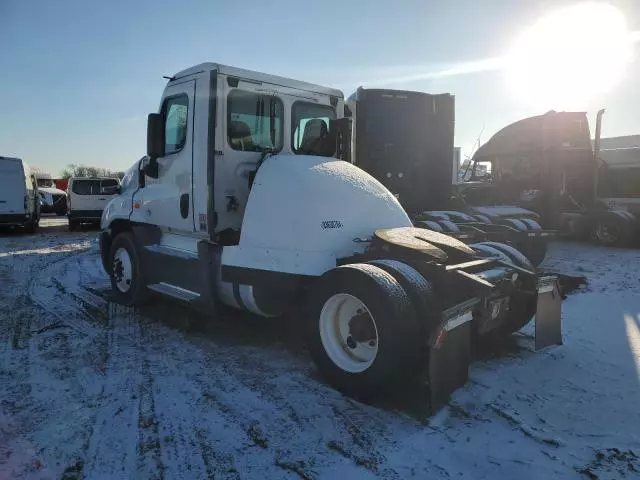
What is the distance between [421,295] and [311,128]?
9.67ft

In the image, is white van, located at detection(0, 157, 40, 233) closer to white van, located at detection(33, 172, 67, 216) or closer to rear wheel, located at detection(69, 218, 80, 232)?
rear wheel, located at detection(69, 218, 80, 232)

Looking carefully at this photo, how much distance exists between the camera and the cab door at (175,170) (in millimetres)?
5195

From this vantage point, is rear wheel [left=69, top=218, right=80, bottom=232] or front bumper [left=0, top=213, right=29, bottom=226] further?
rear wheel [left=69, top=218, right=80, bottom=232]

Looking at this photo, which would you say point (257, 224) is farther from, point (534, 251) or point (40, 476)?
point (534, 251)

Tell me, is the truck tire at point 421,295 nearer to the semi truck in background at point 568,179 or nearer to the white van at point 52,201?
the semi truck in background at point 568,179

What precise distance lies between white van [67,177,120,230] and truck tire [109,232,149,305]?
12.6 metres

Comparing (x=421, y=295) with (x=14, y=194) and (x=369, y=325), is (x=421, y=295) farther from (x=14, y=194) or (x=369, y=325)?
(x=14, y=194)

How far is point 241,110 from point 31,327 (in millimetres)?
3526

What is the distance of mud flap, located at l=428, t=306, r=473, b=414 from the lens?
334 centimetres

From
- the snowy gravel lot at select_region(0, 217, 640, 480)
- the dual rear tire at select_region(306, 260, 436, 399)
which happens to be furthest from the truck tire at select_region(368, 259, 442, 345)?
the snowy gravel lot at select_region(0, 217, 640, 480)

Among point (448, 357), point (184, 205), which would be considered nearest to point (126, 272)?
point (184, 205)

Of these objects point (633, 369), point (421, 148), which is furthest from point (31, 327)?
point (421, 148)

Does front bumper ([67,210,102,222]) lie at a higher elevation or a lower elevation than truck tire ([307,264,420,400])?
higher

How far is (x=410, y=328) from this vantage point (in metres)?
3.35
